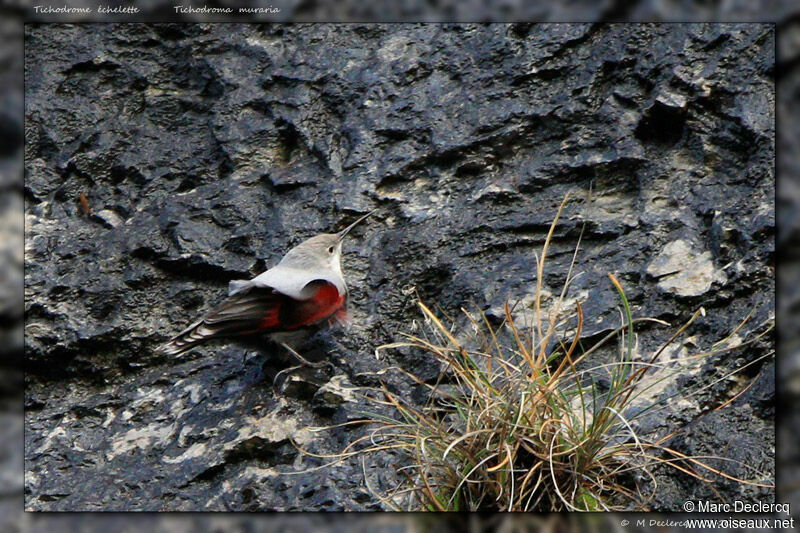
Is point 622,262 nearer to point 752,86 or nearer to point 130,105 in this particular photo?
point 752,86

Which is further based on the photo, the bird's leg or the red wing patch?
the red wing patch

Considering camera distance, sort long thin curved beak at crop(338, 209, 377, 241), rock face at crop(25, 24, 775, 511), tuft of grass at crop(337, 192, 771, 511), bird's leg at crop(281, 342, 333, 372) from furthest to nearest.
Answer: long thin curved beak at crop(338, 209, 377, 241), bird's leg at crop(281, 342, 333, 372), rock face at crop(25, 24, 775, 511), tuft of grass at crop(337, 192, 771, 511)

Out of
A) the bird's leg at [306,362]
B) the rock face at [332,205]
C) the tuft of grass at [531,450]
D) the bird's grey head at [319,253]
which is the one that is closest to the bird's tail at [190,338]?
the rock face at [332,205]

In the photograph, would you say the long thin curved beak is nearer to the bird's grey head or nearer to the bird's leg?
the bird's grey head

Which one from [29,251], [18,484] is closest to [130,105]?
[29,251]

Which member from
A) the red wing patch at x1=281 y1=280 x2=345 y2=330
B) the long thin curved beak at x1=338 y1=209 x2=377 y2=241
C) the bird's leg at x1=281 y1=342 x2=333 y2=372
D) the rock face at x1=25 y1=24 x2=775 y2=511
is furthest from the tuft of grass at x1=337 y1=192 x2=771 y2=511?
the long thin curved beak at x1=338 y1=209 x2=377 y2=241

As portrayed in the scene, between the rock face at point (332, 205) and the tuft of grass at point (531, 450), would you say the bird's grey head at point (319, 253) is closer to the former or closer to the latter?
the rock face at point (332, 205)
